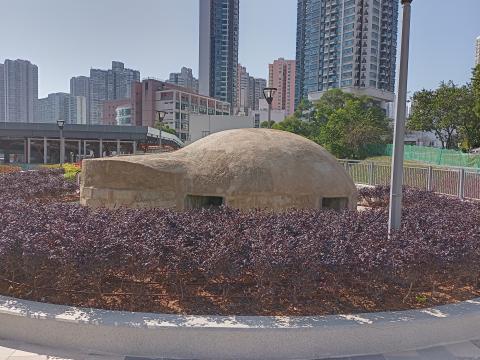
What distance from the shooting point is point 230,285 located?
4.67 metres

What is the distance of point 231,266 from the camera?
420cm

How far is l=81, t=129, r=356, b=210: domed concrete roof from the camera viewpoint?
26.0 ft

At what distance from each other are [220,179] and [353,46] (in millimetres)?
98629

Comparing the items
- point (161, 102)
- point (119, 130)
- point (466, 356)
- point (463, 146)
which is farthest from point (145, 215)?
point (161, 102)

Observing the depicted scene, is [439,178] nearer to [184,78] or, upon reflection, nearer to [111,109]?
[111,109]

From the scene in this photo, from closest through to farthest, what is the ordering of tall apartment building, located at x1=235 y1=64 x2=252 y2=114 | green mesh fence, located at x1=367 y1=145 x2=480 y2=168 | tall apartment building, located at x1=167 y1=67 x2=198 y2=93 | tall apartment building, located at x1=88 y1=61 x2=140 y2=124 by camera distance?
green mesh fence, located at x1=367 y1=145 x2=480 y2=168
tall apartment building, located at x1=235 y1=64 x2=252 y2=114
tall apartment building, located at x1=88 y1=61 x2=140 y2=124
tall apartment building, located at x1=167 y1=67 x2=198 y2=93

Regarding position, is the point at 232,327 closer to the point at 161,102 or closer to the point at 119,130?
the point at 119,130

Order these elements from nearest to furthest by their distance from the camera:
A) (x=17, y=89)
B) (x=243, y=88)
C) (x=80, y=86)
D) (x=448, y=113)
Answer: (x=448, y=113) → (x=17, y=89) → (x=243, y=88) → (x=80, y=86)

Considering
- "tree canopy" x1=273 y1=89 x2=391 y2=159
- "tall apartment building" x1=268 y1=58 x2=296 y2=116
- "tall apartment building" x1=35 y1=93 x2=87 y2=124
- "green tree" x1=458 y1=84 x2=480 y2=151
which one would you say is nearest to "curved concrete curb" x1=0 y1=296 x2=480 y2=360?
"tree canopy" x1=273 y1=89 x2=391 y2=159

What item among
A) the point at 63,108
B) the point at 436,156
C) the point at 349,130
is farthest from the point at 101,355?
the point at 63,108

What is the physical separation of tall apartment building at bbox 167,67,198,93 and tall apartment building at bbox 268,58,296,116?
158 ft

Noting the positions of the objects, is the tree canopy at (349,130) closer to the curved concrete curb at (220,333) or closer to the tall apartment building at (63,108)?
the curved concrete curb at (220,333)

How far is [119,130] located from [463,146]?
37.0 m

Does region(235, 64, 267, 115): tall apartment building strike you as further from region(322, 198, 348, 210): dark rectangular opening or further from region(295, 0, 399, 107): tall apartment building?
region(322, 198, 348, 210): dark rectangular opening
